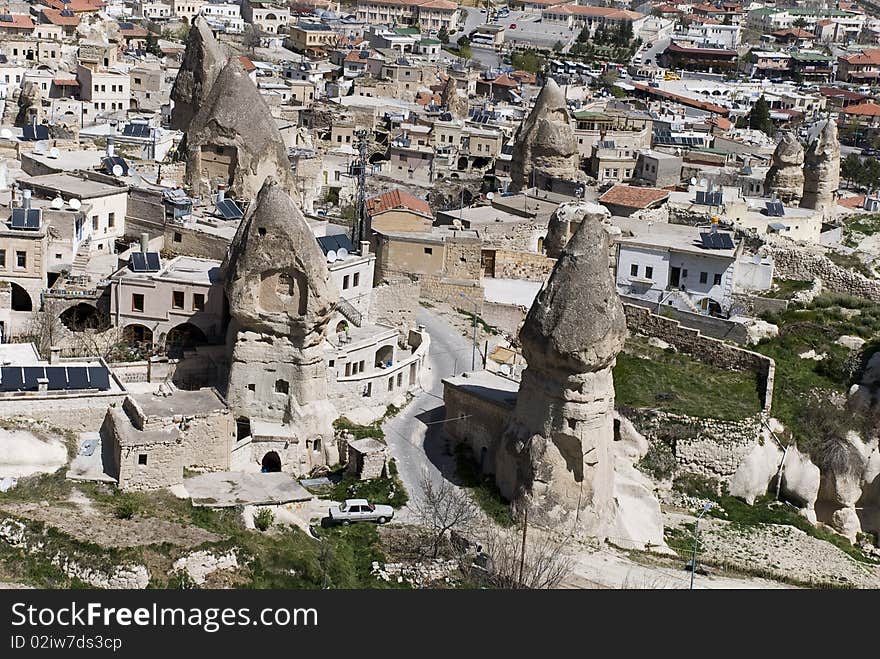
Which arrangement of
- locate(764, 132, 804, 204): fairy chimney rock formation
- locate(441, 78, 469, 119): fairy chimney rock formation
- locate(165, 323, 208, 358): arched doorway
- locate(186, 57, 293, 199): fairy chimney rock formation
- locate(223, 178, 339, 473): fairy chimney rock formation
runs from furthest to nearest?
locate(441, 78, 469, 119): fairy chimney rock formation < locate(764, 132, 804, 204): fairy chimney rock formation < locate(186, 57, 293, 199): fairy chimney rock formation < locate(165, 323, 208, 358): arched doorway < locate(223, 178, 339, 473): fairy chimney rock formation

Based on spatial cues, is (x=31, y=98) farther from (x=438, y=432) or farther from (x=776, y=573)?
(x=776, y=573)

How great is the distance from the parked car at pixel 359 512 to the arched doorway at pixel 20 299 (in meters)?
11.0

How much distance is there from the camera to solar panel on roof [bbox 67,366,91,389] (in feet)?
110

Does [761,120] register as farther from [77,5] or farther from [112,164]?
[112,164]

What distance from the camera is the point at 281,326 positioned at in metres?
35.1

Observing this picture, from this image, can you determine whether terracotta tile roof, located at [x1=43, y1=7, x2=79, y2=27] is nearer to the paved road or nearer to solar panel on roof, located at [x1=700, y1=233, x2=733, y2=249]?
solar panel on roof, located at [x1=700, y1=233, x2=733, y2=249]

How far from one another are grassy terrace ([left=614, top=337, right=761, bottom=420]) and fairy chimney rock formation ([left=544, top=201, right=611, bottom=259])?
23.9 feet

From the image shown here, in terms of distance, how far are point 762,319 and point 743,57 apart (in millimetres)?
99292

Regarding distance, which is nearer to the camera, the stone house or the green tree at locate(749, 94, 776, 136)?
the stone house

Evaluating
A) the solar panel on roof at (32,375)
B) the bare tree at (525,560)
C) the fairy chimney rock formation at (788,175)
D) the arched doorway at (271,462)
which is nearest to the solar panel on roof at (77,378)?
the solar panel on roof at (32,375)

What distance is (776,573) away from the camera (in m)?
34.2

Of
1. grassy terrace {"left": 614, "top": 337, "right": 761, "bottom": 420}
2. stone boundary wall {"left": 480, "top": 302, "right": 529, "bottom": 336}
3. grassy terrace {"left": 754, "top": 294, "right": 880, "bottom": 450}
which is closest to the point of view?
grassy terrace {"left": 614, "top": 337, "right": 761, "bottom": 420}

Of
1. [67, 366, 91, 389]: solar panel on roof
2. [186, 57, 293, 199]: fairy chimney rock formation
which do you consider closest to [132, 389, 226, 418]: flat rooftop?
[67, 366, 91, 389]: solar panel on roof

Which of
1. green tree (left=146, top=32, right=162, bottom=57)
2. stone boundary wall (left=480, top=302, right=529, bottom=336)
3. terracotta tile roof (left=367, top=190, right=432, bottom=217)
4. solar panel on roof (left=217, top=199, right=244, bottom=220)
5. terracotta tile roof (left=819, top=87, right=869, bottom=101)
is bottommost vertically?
terracotta tile roof (left=819, top=87, right=869, bottom=101)
